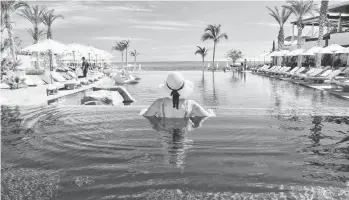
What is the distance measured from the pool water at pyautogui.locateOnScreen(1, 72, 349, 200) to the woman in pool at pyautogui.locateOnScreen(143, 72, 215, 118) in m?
0.19

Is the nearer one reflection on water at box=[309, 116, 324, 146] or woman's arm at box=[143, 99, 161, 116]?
reflection on water at box=[309, 116, 324, 146]

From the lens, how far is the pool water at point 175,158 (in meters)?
3.22

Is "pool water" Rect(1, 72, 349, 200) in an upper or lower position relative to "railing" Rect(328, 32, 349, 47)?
lower

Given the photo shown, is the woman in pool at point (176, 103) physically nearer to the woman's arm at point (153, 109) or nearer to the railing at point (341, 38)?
the woman's arm at point (153, 109)

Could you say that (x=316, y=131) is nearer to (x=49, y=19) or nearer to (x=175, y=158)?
(x=175, y=158)

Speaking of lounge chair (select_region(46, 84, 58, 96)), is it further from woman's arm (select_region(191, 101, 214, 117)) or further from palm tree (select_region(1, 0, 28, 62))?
palm tree (select_region(1, 0, 28, 62))

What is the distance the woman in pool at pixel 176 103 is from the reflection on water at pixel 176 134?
130mm

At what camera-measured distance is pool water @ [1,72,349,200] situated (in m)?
3.22

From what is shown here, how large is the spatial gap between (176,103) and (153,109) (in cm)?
81

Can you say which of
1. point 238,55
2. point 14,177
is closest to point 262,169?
point 14,177

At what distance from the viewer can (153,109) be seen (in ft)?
21.4

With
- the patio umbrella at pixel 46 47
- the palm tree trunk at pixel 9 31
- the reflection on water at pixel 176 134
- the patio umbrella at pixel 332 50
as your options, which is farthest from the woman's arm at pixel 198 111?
the palm tree trunk at pixel 9 31

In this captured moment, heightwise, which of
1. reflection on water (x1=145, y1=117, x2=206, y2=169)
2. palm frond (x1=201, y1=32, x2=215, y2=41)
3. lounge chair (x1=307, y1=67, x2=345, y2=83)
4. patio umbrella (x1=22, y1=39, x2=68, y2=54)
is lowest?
reflection on water (x1=145, y1=117, x2=206, y2=169)

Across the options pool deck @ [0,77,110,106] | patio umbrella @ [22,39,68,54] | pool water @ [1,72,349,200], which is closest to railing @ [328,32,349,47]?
patio umbrella @ [22,39,68,54]
